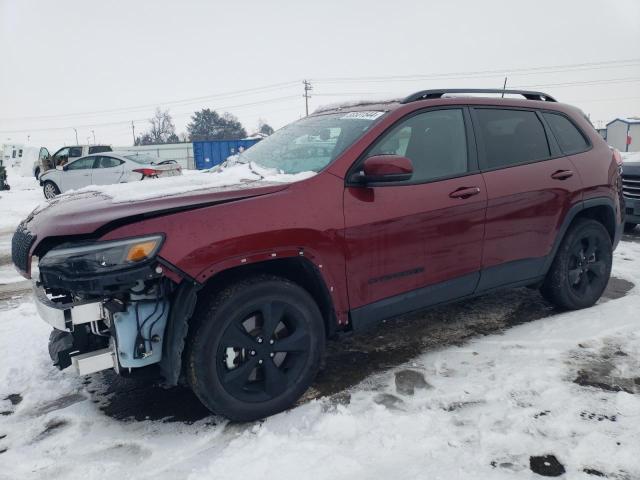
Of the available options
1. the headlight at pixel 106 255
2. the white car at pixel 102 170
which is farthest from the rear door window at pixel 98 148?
the headlight at pixel 106 255

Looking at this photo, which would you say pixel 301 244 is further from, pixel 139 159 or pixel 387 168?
pixel 139 159

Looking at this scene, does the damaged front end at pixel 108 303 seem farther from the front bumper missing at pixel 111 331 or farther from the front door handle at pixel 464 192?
the front door handle at pixel 464 192

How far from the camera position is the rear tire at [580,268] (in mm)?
4125

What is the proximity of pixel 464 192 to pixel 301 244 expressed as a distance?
1313 millimetres

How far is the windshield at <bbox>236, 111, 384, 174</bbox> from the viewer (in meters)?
3.11

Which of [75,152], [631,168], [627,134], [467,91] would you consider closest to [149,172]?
[467,91]

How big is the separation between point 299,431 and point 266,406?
0.25 meters

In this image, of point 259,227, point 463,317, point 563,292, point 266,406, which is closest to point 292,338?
point 266,406

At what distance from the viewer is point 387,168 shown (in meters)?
2.79

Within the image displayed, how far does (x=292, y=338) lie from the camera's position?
2.78 metres

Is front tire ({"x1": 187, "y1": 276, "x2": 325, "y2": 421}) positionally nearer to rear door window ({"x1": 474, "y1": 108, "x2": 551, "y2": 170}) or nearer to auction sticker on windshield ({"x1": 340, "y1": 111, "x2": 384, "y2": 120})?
auction sticker on windshield ({"x1": 340, "y1": 111, "x2": 384, "y2": 120})

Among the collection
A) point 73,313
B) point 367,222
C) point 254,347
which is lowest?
point 254,347

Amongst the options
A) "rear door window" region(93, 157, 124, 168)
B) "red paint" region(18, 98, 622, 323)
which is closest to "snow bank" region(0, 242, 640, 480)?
"red paint" region(18, 98, 622, 323)

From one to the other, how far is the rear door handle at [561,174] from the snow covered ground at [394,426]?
4.15 ft
